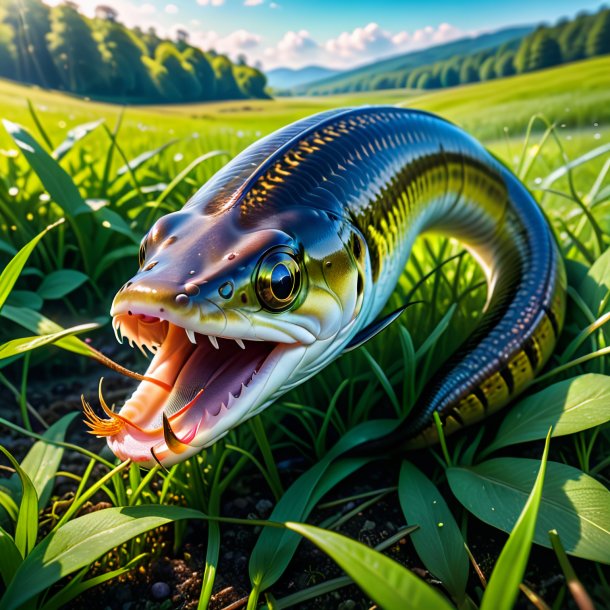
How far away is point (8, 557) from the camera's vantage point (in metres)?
1.30

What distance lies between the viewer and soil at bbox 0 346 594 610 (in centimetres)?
147

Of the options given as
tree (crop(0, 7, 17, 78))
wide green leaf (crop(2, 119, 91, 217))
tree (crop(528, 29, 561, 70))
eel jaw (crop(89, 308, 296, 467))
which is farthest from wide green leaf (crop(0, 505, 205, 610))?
tree (crop(528, 29, 561, 70))

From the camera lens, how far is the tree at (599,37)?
11.6 m

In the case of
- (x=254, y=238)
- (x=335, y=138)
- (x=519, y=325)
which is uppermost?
(x=335, y=138)

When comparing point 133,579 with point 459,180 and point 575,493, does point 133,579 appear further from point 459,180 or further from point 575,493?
point 459,180

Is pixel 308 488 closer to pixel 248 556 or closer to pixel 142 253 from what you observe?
pixel 248 556

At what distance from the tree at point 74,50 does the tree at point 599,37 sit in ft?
32.1

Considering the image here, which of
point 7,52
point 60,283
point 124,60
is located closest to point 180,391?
point 60,283

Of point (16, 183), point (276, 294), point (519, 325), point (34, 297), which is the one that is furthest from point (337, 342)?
point (16, 183)

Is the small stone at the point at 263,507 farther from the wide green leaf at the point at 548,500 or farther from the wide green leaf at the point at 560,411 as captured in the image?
the wide green leaf at the point at 560,411

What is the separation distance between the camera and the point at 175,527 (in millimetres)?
1624

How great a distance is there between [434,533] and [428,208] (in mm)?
1260

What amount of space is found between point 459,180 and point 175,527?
1.75 metres

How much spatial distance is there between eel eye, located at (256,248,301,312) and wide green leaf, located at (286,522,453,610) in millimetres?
564
